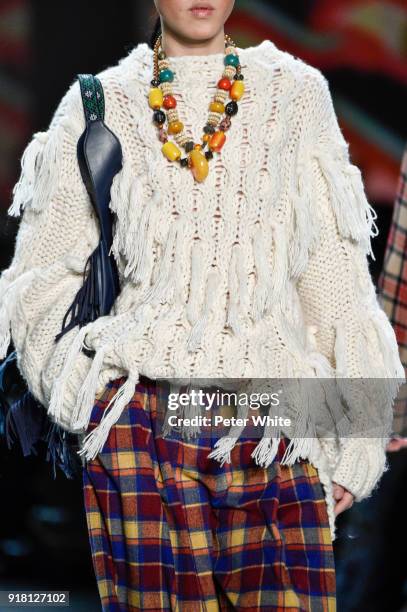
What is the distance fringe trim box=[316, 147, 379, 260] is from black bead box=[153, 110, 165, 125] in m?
0.26

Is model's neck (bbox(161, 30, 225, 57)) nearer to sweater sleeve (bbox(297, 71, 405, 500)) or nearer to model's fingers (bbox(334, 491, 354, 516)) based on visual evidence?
sweater sleeve (bbox(297, 71, 405, 500))

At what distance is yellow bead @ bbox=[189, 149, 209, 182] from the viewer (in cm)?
201

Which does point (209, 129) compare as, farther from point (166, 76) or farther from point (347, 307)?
point (347, 307)

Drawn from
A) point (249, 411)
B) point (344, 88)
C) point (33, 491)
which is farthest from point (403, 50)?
point (249, 411)

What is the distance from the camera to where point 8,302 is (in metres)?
2.11

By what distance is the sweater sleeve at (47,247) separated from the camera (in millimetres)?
2088

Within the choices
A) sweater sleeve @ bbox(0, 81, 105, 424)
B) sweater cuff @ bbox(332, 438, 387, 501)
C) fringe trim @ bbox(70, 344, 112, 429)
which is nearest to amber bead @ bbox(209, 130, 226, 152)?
sweater sleeve @ bbox(0, 81, 105, 424)

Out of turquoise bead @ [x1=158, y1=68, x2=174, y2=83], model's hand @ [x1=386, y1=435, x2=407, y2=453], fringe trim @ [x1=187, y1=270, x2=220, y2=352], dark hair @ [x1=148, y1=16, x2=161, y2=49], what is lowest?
model's hand @ [x1=386, y1=435, x2=407, y2=453]

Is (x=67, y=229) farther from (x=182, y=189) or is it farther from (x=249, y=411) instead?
(x=249, y=411)

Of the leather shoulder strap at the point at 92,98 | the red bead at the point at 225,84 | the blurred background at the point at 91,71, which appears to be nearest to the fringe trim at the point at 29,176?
the leather shoulder strap at the point at 92,98

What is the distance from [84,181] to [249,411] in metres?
0.48

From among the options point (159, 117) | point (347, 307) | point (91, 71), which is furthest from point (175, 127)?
point (91, 71)

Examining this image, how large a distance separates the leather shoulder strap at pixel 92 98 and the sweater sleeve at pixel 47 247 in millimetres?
26

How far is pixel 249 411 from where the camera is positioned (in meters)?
1.97
